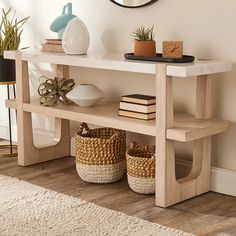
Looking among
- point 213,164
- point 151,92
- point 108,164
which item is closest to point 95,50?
point 151,92

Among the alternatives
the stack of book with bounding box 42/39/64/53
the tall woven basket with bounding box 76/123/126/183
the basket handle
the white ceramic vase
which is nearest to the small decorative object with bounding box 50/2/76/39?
the stack of book with bounding box 42/39/64/53

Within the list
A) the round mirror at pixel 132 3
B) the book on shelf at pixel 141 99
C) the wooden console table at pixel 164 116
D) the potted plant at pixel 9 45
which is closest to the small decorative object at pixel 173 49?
the wooden console table at pixel 164 116

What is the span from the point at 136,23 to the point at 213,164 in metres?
0.92

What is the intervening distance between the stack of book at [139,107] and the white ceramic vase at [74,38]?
0.44 metres

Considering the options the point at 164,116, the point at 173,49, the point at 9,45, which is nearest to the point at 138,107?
the point at 164,116

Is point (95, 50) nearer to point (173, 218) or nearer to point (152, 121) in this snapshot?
point (152, 121)

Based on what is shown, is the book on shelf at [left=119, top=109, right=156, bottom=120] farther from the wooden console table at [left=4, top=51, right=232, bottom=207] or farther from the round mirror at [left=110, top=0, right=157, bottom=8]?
the round mirror at [left=110, top=0, right=157, bottom=8]

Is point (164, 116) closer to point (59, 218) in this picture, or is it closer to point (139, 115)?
point (139, 115)

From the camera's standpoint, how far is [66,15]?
350cm

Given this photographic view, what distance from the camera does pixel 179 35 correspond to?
124 inches

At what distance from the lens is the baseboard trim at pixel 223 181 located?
3.05m

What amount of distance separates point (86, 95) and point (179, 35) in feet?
2.05

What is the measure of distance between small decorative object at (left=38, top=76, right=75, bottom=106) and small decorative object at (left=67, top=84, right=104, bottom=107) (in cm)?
14

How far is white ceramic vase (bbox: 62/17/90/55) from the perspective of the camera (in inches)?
128
